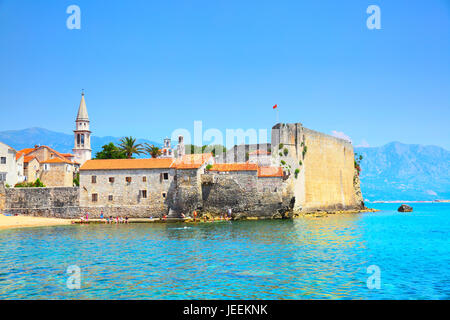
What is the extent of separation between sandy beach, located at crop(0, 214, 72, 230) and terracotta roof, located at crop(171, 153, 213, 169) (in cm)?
1330

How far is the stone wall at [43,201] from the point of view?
159ft

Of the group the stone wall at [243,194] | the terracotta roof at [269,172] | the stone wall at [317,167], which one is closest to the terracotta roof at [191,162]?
the stone wall at [243,194]

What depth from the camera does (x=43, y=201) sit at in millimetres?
48750

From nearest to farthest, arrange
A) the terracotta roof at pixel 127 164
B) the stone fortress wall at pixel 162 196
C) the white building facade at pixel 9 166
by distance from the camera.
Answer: the stone fortress wall at pixel 162 196
the terracotta roof at pixel 127 164
the white building facade at pixel 9 166

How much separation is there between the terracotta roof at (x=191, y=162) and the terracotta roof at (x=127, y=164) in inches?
39.2

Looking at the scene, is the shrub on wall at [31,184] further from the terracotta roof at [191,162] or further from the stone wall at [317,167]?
the stone wall at [317,167]

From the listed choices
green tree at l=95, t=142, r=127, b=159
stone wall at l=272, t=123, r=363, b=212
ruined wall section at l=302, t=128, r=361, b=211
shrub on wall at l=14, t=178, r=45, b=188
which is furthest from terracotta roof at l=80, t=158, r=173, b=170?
ruined wall section at l=302, t=128, r=361, b=211

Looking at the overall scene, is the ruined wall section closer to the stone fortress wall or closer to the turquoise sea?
the stone fortress wall

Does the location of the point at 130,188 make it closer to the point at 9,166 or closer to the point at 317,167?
the point at 9,166

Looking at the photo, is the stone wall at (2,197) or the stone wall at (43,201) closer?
the stone wall at (43,201)

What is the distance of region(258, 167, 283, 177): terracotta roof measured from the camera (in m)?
46.5

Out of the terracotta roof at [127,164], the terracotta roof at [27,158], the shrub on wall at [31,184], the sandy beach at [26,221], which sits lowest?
the sandy beach at [26,221]

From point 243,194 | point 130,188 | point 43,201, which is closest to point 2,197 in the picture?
point 43,201
